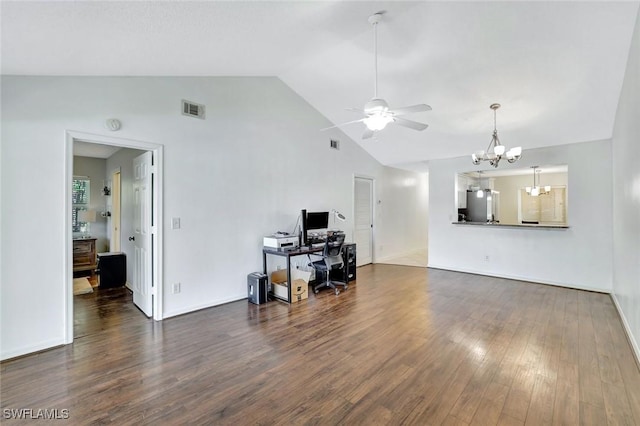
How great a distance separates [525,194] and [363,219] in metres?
5.33

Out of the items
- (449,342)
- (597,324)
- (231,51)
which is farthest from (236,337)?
(597,324)

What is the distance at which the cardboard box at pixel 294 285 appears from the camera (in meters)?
4.30

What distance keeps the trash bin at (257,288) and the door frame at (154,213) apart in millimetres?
1160

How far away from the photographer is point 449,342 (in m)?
2.95

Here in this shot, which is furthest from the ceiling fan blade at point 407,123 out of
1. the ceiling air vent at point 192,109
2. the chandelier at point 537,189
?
the chandelier at point 537,189

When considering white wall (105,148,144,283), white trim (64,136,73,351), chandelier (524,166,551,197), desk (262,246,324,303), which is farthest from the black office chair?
chandelier (524,166,551,197)

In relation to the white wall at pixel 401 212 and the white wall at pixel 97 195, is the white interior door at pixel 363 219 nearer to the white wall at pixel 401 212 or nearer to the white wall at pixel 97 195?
the white wall at pixel 401 212

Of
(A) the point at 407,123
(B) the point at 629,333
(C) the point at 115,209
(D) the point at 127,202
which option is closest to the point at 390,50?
(A) the point at 407,123

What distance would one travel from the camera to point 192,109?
3811 millimetres

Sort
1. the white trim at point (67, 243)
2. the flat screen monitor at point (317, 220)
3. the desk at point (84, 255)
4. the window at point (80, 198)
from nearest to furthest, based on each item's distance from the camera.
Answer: the white trim at point (67, 243) < the flat screen monitor at point (317, 220) < the desk at point (84, 255) < the window at point (80, 198)

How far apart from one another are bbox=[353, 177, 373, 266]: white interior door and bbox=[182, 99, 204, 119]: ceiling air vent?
3.69 metres

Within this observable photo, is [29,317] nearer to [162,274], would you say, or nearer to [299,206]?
[162,274]

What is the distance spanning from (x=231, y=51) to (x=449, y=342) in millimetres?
3778

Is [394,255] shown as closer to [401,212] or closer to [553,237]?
[401,212]
